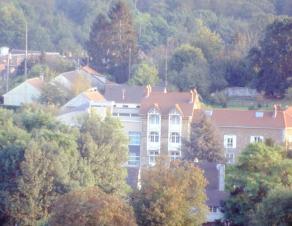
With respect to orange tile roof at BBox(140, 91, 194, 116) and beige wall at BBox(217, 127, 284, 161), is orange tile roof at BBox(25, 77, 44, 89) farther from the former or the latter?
beige wall at BBox(217, 127, 284, 161)

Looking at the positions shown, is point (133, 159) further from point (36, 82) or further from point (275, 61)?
point (275, 61)

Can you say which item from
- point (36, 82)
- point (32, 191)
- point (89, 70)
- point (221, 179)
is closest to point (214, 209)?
point (221, 179)

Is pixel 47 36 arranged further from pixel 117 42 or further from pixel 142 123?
pixel 142 123

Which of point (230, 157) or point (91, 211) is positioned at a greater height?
point (230, 157)

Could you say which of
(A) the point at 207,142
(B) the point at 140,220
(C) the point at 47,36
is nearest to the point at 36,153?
(B) the point at 140,220

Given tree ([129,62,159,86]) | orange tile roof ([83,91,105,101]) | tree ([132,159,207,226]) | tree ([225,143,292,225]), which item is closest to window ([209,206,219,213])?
tree ([225,143,292,225])

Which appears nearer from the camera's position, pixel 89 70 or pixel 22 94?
pixel 22 94

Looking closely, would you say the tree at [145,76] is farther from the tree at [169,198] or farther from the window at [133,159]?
the tree at [169,198]

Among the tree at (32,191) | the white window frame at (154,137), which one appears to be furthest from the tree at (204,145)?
the tree at (32,191)
